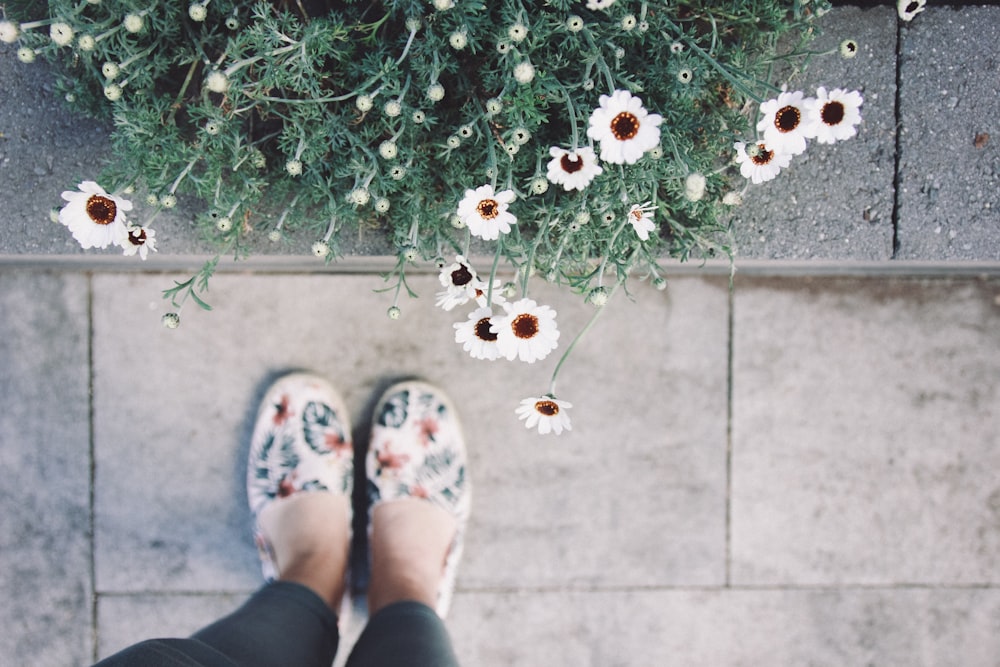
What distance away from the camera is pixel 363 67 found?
3.97 feet

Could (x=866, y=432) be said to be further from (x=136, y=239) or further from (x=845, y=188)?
(x=136, y=239)

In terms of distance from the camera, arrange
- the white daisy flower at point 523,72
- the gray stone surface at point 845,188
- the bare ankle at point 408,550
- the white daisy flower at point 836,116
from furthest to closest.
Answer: the bare ankle at point 408,550, the gray stone surface at point 845,188, the white daisy flower at point 836,116, the white daisy flower at point 523,72

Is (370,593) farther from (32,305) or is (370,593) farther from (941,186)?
(941,186)

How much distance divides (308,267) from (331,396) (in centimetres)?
35

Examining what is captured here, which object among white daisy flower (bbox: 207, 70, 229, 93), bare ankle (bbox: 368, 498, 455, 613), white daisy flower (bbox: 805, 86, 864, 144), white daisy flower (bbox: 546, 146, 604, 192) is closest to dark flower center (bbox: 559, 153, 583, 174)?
white daisy flower (bbox: 546, 146, 604, 192)

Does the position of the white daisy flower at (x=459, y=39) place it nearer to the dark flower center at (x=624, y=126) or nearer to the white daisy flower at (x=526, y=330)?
the dark flower center at (x=624, y=126)

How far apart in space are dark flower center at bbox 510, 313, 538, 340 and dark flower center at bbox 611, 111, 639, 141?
290 mm

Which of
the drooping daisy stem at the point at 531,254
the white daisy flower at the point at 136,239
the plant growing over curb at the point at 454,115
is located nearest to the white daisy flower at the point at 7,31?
the plant growing over curb at the point at 454,115

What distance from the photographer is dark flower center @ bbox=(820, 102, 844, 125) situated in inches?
44.0

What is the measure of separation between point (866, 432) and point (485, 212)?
56.3 inches

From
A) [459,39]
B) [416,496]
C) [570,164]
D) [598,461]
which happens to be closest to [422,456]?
[416,496]

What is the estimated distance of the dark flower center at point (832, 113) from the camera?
112cm

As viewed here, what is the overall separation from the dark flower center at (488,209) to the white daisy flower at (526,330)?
134mm

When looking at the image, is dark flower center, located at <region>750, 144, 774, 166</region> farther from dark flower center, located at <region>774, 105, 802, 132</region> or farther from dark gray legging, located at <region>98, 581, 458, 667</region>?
dark gray legging, located at <region>98, 581, 458, 667</region>
